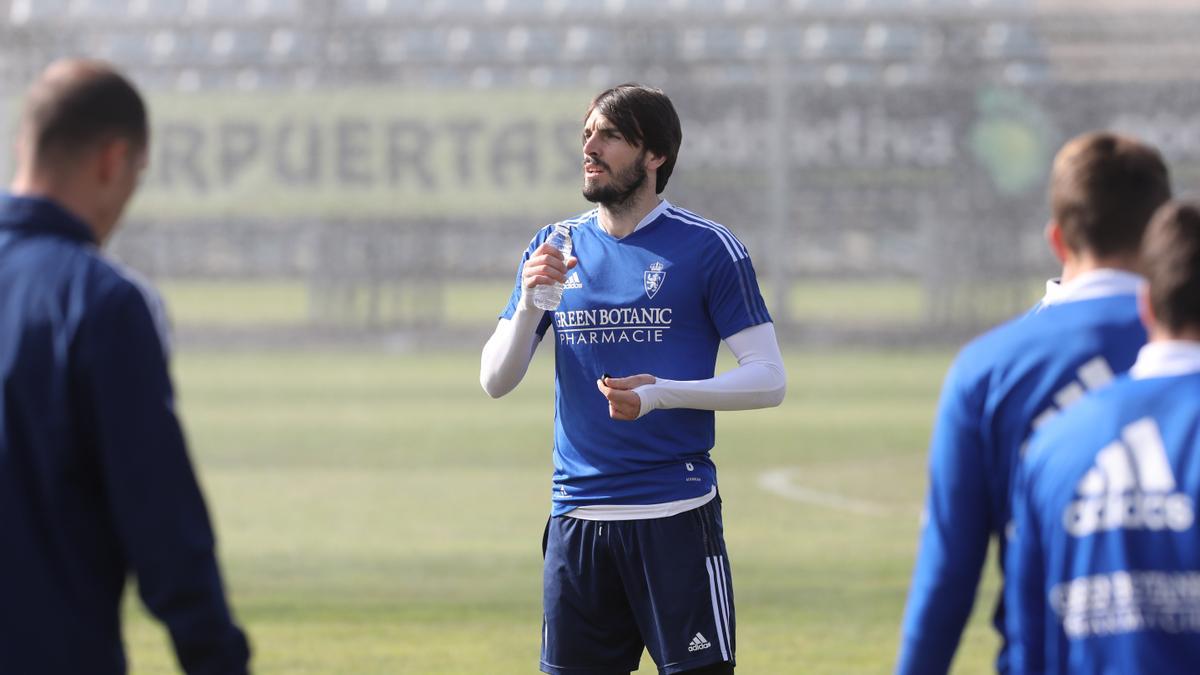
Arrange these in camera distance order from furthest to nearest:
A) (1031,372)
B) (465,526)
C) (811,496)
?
1. (811,496)
2. (465,526)
3. (1031,372)

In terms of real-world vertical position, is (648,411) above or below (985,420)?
below

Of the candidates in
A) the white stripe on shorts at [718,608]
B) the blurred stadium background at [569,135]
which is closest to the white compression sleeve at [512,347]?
the white stripe on shorts at [718,608]

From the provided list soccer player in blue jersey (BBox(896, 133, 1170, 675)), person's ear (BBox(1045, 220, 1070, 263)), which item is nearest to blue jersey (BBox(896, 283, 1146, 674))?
soccer player in blue jersey (BBox(896, 133, 1170, 675))

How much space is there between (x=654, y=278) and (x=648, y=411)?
0.37 metres

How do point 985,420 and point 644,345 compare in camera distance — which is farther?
point 644,345

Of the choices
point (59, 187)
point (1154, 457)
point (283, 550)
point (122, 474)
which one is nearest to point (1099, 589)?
point (1154, 457)

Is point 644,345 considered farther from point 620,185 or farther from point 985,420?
point 985,420

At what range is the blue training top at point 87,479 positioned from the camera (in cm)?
292

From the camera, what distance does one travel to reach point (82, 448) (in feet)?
9.78

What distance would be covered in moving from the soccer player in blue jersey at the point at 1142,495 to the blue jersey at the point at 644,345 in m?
1.85

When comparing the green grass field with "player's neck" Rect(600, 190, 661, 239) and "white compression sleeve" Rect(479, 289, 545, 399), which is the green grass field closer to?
"white compression sleeve" Rect(479, 289, 545, 399)

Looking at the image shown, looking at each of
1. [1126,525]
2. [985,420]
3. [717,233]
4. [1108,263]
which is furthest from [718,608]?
[1126,525]

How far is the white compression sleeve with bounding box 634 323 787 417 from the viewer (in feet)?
15.1

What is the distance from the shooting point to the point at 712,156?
4366 cm
